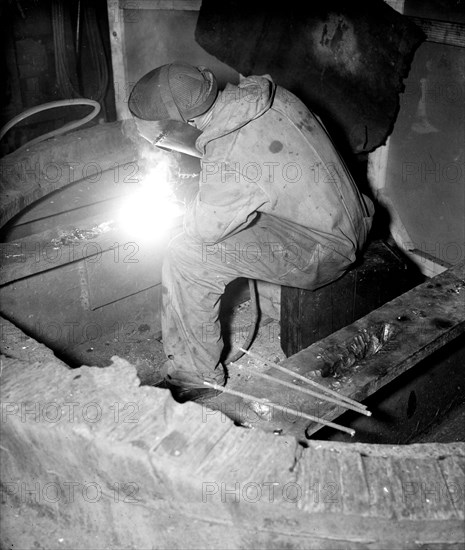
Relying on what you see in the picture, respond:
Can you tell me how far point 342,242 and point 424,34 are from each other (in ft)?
7.95

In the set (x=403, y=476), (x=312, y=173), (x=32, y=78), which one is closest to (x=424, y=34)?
(x=312, y=173)

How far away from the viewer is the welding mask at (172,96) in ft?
10.1

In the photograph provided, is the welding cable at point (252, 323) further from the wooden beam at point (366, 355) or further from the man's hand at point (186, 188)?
the wooden beam at point (366, 355)

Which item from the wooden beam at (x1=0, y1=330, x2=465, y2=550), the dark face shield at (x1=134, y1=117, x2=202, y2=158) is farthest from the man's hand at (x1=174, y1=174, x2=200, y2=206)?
the wooden beam at (x1=0, y1=330, x2=465, y2=550)

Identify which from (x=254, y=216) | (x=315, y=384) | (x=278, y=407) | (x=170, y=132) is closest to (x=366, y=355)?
(x=315, y=384)

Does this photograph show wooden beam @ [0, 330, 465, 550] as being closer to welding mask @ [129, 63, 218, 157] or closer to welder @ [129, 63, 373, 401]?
welder @ [129, 63, 373, 401]

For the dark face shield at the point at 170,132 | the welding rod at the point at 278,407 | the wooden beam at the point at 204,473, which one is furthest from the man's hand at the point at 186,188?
the wooden beam at the point at 204,473

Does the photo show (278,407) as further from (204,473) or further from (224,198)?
(224,198)

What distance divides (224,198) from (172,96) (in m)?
0.62

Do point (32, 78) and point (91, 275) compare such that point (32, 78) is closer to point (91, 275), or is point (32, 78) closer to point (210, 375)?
point (91, 275)

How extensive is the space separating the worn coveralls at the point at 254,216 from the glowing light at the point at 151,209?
0.49 metres

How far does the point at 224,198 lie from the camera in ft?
10.7

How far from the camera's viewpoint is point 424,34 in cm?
488

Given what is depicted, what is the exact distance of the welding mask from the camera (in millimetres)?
3086
